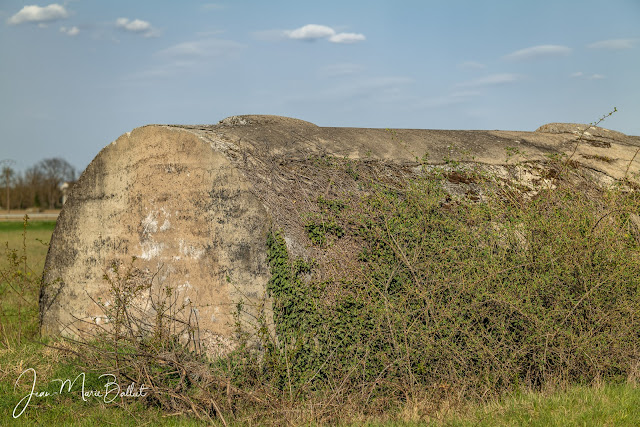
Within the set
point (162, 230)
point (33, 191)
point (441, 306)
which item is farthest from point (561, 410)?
point (33, 191)

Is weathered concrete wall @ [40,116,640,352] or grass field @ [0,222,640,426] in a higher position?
weathered concrete wall @ [40,116,640,352]

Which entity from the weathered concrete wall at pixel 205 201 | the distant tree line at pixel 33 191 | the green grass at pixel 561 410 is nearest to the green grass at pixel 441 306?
the green grass at pixel 561 410

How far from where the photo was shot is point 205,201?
252 inches

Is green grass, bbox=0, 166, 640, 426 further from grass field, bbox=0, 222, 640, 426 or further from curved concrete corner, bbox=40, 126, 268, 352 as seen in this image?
curved concrete corner, bbox=40, 126, 268, 352

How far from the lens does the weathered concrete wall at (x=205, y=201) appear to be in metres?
6.11

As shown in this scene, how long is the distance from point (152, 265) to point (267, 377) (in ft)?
6.57

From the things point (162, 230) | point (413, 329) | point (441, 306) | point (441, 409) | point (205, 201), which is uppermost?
point (205, 201)

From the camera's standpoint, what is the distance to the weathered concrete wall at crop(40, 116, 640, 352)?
6.11m

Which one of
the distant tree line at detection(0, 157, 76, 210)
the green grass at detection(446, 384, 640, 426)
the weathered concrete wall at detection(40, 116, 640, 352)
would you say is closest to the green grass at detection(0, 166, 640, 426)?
the green grass at detection(446, 384, 640, 426)

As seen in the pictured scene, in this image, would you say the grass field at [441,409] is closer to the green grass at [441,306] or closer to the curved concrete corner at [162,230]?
the green grass at [441,306]

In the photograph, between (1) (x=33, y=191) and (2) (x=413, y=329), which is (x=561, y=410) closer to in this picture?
(2) (x=413, y=329)

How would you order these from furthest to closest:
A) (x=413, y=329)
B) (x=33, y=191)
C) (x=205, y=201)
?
(x=33, y=191) < (x=205, y=201) < (x=413, y=329)

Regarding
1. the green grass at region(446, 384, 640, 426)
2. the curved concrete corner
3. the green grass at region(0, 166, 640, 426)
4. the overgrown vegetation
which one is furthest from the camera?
the curved concrete corner

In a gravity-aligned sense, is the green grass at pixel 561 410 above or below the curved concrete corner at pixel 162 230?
below
